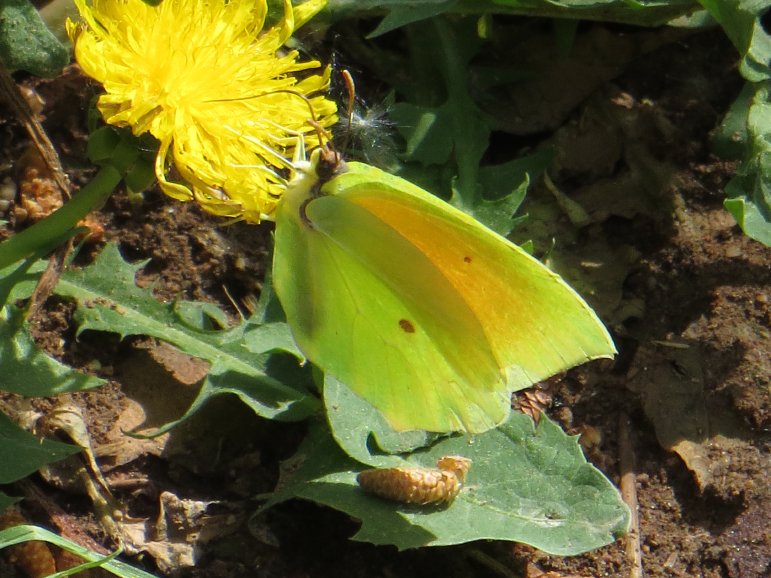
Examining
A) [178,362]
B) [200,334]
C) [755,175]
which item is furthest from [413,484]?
[755,175]

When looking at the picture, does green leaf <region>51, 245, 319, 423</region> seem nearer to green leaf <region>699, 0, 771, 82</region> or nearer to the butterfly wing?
the butterfly wing

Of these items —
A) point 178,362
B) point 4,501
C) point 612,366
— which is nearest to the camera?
point 4,501

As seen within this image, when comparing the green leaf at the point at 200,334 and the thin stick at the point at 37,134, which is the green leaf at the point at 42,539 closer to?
the green leaf at the point at 200,334

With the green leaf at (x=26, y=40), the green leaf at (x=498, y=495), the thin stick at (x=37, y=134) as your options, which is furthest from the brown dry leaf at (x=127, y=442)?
the green leaf at (x=26, y=40)

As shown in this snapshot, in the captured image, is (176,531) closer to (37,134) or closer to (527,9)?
(37,134)

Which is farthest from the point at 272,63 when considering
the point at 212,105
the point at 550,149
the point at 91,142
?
the point at 550,149

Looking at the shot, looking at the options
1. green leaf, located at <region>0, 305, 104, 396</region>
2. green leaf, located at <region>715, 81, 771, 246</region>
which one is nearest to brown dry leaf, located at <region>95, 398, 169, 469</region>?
green leaf, located at <region>0, 305, 104, 396</region>
